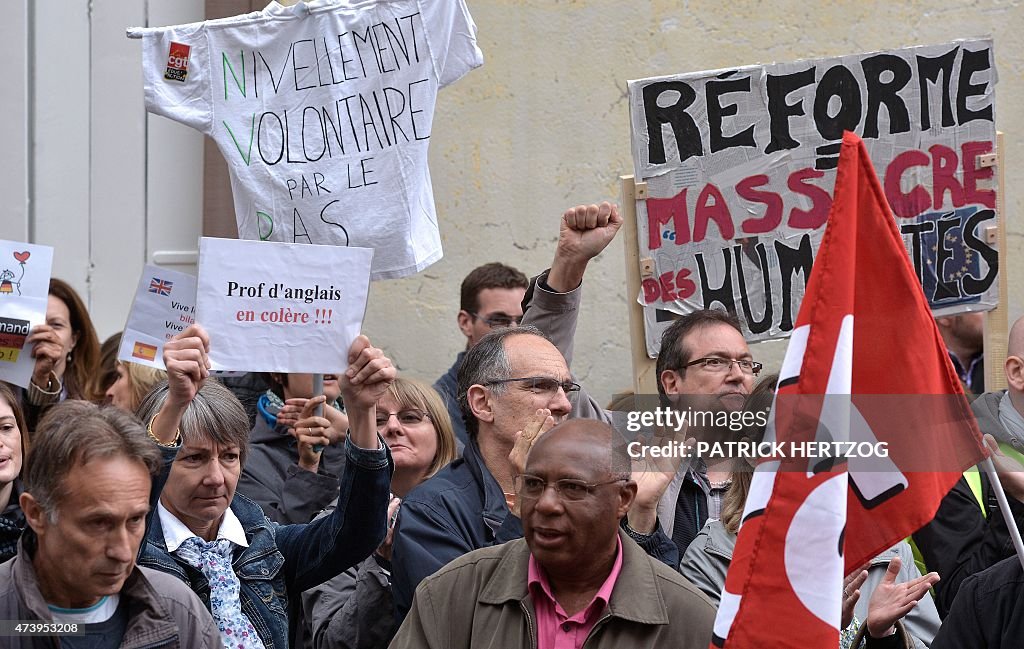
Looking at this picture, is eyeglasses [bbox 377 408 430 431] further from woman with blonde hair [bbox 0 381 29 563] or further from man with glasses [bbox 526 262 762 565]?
woman with blonde hair [bbox 0 381 29 563]

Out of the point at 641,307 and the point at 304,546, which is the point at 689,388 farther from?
the point at 304,546

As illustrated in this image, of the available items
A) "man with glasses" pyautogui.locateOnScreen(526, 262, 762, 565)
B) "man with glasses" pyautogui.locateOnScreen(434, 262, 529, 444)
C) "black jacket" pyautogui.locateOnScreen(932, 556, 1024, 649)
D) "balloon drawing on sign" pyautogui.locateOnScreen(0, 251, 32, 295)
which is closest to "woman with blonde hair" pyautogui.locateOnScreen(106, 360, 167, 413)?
"balloon drawing on sign" pyautogui.locateOnScreen(0, 251, 32, 295)

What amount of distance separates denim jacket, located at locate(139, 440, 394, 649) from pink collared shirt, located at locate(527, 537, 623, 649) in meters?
0.68

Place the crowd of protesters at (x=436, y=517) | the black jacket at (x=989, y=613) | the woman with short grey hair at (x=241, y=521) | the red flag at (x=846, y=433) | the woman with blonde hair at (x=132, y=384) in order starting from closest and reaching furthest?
the red flag at (x=846, y=433) < the crowd of protesters at (x=436, y=517) < the black jacket at (x=989, y=613) < the woman with short grey hair at (x=241, y=521) < the woman with blonde hair at (x=132, y=384)

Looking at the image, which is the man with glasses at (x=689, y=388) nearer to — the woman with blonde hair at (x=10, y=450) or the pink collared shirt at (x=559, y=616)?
the pink collared shirt at (x=559, y=616)

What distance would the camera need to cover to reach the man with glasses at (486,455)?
3.92 meters

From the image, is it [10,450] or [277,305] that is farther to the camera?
[10,450]

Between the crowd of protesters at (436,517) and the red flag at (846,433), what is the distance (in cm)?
31

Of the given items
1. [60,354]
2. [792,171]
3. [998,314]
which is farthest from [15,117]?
[998,314]

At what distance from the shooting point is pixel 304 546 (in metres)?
3.98

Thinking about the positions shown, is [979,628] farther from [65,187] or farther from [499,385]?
[65,187]

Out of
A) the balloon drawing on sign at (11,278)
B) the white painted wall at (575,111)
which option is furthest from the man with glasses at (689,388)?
the white painted wall at (575,111)

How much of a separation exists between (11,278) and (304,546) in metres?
1.92

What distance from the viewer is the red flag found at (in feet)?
9.71
